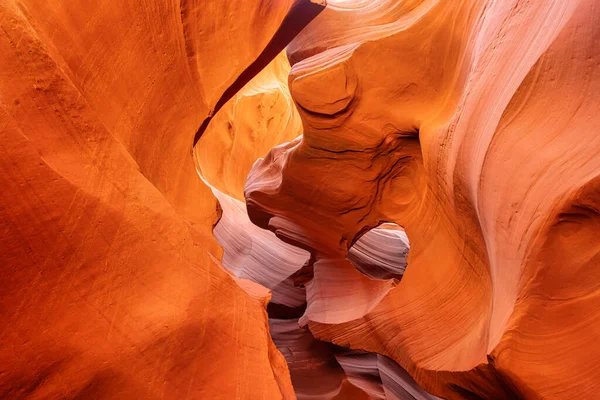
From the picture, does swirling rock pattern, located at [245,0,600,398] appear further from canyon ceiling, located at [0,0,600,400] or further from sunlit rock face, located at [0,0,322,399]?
sunlit rock face, located at [0,0,322,399]

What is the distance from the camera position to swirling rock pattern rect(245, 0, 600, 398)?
1800 mm

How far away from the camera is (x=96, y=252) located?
5.57 feet

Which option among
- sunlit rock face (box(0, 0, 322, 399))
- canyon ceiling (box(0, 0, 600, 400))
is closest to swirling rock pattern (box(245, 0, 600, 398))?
canyon ceiling (box(0, 0, 600, 400))

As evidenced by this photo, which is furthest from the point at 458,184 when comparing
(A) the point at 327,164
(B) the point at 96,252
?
(B) the point at 96,252

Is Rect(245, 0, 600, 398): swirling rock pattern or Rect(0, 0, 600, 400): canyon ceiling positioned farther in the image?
Rect(245, 0, 600, 398): swirling rock pattern

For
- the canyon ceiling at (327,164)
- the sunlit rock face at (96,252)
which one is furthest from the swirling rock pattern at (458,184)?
the sunlit rock face at (96,252)

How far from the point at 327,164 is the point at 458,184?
166cm

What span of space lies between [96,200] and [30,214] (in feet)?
0.84

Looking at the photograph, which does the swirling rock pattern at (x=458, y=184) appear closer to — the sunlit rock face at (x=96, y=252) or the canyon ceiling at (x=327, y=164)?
the canyon ceiling at (x=327, y=164)

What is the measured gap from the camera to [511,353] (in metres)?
1.91

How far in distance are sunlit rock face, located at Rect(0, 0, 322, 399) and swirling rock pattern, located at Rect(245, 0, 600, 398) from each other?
1.37 metres

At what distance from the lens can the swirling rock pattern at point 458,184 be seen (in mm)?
1800

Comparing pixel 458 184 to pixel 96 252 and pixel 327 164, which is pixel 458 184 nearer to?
pixel 327 164

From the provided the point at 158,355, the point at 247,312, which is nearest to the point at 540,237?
the point at 247,312
